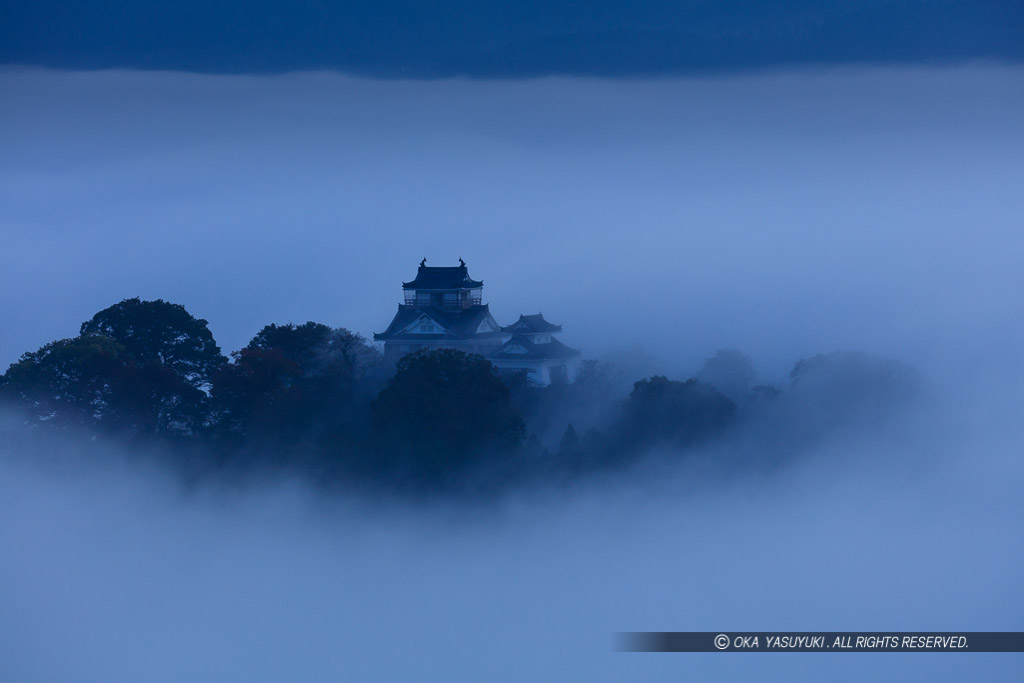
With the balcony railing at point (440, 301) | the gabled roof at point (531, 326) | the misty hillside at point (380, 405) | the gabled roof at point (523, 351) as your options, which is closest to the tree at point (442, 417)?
the misty hillside at point (380, 405)

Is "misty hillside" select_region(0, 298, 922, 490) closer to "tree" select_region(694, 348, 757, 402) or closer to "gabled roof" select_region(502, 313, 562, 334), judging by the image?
"tree" select_region(694, 348, 757, 402)

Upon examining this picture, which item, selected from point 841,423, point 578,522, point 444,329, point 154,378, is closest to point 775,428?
point 841,423

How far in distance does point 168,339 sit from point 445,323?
7.81m

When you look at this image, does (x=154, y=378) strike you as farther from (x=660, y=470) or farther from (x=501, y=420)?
(x=660, y=470)

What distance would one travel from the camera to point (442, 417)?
30391 millimetres

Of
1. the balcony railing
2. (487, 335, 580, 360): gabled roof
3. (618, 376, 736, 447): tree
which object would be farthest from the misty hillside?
the balcony railing

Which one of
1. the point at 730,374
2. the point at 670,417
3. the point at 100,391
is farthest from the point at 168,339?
the point at 730,374

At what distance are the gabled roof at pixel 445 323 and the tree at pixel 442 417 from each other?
223 inches

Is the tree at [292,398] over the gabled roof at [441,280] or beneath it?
beneath

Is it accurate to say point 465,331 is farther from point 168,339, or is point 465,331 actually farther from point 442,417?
point 168,339

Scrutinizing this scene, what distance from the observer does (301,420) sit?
32.3 m

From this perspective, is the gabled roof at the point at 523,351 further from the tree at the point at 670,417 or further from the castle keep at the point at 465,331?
the tree at the point at 670,417

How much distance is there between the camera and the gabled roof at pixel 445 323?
1455 inches

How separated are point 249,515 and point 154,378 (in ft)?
14.4
